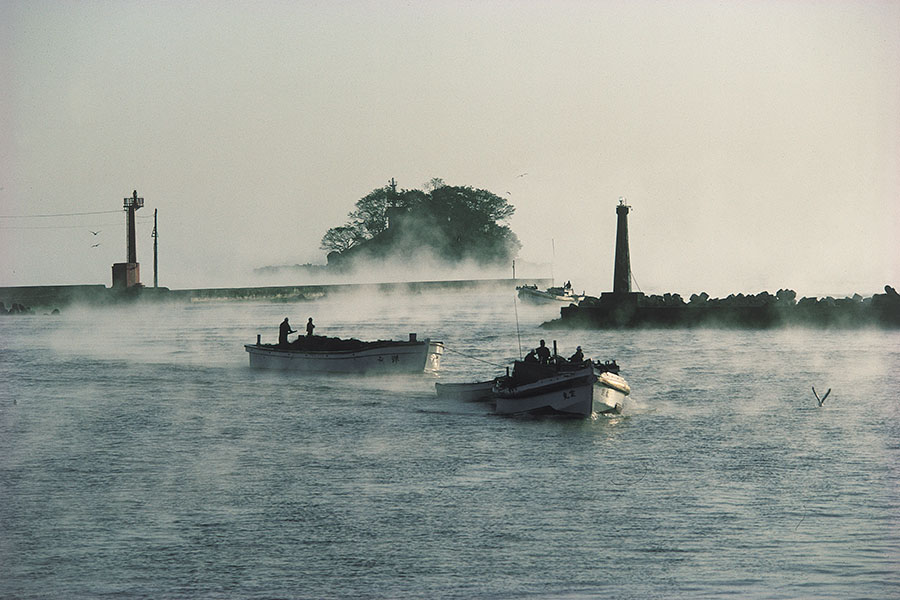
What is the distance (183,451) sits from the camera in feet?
111

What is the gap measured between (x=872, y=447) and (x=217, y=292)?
141 meters

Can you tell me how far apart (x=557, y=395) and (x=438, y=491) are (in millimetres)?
12668

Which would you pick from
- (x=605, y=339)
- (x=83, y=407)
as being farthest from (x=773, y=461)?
(x=605, y=339)

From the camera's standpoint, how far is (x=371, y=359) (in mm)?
56031

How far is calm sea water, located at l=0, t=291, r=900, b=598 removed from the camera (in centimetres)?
1930

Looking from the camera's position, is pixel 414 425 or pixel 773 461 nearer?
pixel 773 461

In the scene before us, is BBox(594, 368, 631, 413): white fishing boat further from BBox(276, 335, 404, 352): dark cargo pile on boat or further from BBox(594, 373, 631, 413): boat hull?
BBox(276, 335, 404, 352): dark cargo pile on boat

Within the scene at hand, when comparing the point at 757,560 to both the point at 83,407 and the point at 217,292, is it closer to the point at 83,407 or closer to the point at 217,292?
the point at 83,407

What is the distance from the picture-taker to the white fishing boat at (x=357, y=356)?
56.1 meters

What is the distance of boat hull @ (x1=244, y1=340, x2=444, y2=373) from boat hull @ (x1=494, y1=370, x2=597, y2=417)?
16828 mm

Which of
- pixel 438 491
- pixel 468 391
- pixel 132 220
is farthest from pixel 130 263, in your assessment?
pixel 438 491

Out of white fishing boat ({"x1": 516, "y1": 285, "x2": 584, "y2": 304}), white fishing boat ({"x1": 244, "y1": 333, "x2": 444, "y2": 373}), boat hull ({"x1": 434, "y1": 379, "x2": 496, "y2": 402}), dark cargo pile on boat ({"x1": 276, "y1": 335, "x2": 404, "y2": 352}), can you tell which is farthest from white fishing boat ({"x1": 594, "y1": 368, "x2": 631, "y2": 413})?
white fishing boat ({"x1": 516, "y1": 285, "x2": 584, "y2": 304})

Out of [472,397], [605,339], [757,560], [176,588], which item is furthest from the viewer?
[605,339]

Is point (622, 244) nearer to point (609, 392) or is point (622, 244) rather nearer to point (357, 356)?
point (357, 356)
